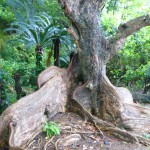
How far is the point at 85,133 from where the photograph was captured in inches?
168

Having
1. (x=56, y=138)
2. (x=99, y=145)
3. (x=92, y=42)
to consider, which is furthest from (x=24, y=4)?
(x=99, y=145)

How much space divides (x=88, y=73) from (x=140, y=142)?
1.49 meters

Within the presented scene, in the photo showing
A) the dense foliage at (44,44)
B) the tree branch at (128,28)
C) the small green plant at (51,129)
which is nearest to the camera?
the small green plant at (51,129)

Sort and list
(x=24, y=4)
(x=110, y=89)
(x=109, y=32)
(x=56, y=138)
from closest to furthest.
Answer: (x=56, y=138), (x=24, y=4), (x=110, y=89), (x=109, y=32)

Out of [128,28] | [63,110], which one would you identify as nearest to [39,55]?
[63,110]

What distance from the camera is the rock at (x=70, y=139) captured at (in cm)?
391

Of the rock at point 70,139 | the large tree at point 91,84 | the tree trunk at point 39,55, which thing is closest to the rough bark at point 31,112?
the large tree at point 91,84

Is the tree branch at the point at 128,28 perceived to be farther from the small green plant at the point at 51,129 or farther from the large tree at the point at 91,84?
the small green plant at the point at 51,129

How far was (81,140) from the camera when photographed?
412 cm

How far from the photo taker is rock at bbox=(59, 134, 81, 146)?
12.8 ft

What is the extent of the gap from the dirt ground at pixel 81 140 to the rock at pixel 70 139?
0.11 ft

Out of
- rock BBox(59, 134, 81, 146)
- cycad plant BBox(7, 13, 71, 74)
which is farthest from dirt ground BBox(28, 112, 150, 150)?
cycad plant BBox(7, 13, 71, 74)

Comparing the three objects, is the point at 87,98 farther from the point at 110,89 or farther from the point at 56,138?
the point at 56,138

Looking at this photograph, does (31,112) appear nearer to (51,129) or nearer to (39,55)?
(51,129)
